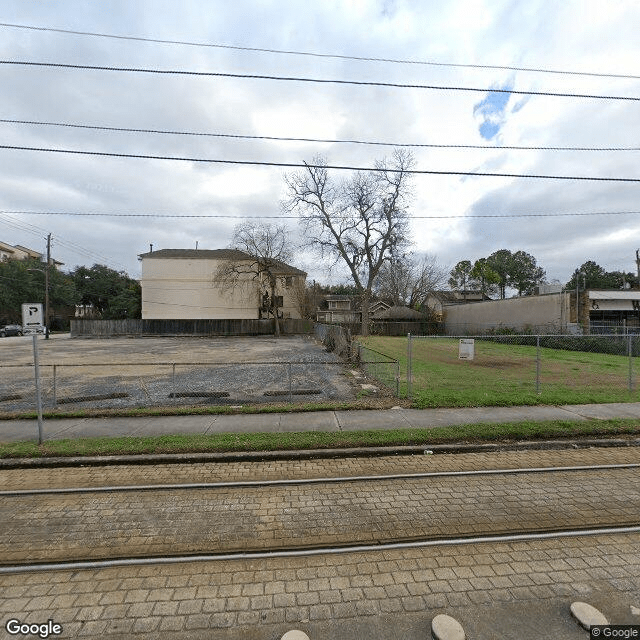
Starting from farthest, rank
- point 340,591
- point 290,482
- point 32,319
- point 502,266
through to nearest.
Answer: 1. point 502,266
2. point 32,319
3. point 290,482
4. point 340,591

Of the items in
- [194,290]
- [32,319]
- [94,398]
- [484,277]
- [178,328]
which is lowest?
[94,398]

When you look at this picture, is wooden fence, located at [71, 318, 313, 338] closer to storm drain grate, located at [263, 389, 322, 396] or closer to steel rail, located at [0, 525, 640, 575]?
storm drain grate, located at [263, 389, 322, 396]

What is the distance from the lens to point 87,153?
7.89 meters

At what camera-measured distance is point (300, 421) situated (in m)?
7.95

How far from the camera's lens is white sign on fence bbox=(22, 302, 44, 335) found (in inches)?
248

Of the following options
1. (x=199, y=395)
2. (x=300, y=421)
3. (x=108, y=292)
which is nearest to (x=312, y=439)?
(x=300, y=421)

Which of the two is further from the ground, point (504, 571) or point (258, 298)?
point (258, 298)

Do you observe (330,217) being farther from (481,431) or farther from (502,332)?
(481,431)

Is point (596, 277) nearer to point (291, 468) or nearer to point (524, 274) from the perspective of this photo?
point (524, 274)

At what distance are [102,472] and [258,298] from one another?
153ft

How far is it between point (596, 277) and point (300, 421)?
79575 mm

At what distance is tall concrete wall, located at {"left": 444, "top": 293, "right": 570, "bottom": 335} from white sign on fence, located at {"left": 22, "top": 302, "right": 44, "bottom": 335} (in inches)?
1335

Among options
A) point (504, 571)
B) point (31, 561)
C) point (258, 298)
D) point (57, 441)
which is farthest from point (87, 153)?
point (258, 298)

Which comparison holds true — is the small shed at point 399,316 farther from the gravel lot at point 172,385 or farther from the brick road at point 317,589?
the brick road at point 317,589
